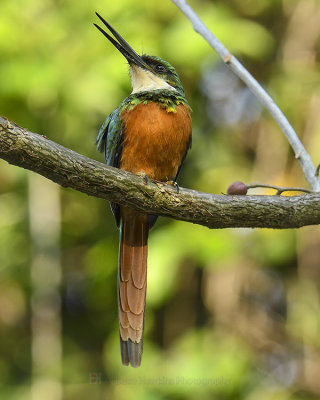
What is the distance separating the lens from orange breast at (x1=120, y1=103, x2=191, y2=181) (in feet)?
7.99

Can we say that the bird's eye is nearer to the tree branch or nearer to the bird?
the bird

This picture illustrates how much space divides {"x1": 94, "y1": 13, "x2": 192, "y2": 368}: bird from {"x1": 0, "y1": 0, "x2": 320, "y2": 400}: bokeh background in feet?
1.63

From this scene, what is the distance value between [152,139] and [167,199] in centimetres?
55

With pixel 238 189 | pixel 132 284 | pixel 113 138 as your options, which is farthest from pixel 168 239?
pixel 238 189

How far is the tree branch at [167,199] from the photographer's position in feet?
5.71

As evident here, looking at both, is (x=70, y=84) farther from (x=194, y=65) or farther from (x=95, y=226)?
(x=95, y=226)

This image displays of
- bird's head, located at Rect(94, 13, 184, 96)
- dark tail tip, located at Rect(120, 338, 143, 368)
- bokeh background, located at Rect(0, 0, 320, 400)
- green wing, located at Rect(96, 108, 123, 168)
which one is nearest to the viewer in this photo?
dark tail tip, located at Rect(120, 338, 143, 368)

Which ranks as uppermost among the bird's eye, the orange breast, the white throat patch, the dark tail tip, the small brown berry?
the bird's eye

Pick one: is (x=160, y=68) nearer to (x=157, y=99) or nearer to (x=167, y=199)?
(x=157, y=99)

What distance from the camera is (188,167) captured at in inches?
151

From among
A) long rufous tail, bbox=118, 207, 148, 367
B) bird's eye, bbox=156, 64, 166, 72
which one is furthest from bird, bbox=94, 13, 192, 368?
bird's eye, bbox=156, 64, 166, 72

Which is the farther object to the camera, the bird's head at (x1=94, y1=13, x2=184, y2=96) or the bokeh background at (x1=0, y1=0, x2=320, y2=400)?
the bokeh background at (x1=0, y1=0, x2=320, y2=400)

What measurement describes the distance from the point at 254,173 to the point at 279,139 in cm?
29

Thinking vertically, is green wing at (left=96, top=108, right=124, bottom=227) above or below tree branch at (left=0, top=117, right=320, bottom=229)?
above
